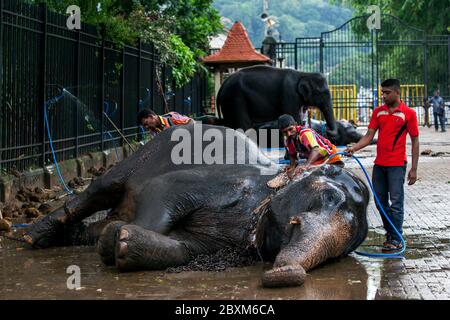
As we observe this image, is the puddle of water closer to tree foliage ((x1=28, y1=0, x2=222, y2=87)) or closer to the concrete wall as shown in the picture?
the concrete wall

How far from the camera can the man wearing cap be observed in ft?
27.1

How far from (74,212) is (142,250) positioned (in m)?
1.70

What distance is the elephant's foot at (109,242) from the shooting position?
21.5 ft

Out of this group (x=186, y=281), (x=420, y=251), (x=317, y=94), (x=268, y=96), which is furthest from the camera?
(x=268, y=96)

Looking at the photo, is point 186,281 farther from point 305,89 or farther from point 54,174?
point 305,89

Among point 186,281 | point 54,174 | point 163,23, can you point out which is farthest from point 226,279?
point 163,23

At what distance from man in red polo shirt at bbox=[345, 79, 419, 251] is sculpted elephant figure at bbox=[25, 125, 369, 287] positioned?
3.89ft

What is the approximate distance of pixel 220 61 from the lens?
28.6m

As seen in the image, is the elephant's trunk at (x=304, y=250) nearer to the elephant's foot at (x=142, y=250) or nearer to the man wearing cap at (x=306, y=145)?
the elephant's foot at (x=142, y=250)

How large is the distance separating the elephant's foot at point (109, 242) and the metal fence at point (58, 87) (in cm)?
485

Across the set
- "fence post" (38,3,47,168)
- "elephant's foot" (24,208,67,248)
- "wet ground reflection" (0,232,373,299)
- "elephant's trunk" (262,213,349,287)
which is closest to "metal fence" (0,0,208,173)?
"fence post" (38,3,47,168)

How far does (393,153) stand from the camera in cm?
803

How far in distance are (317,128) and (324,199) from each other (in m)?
18.5
